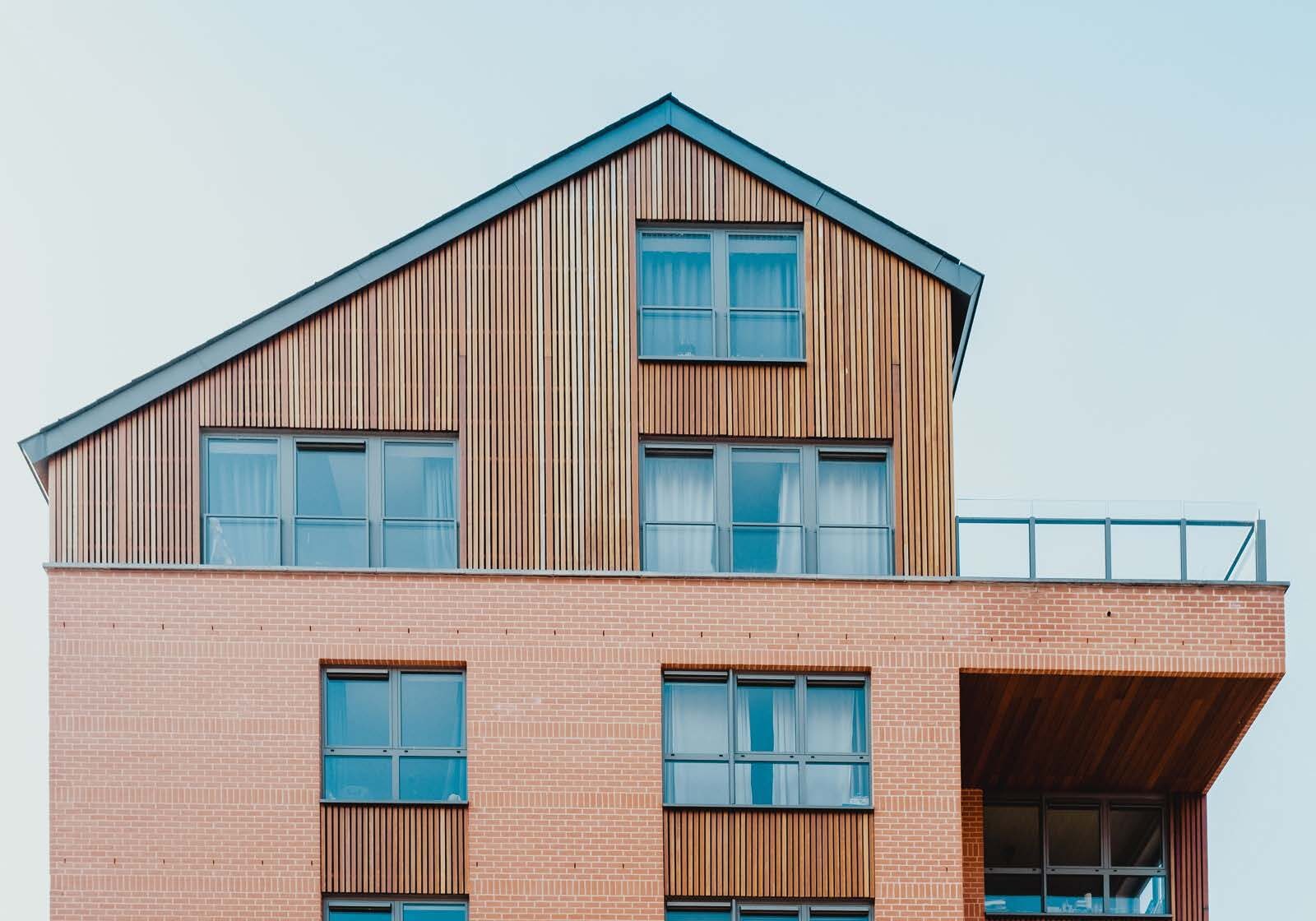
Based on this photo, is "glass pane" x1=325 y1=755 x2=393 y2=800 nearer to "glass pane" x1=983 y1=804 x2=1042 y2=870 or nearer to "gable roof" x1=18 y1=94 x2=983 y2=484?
"gable roof" x1=18 y1=94 x2=983 y2=484

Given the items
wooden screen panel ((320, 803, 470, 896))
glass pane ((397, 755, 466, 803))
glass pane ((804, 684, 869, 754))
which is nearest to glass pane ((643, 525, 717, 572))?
glass pane ((804, 684, 869, 754))

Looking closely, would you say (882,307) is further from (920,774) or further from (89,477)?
(89,477)

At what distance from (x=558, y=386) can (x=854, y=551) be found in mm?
4388

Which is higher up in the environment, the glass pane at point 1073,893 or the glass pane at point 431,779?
the glass pane at point 431,779

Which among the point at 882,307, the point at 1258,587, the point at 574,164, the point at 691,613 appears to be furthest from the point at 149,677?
the point at 1258,587

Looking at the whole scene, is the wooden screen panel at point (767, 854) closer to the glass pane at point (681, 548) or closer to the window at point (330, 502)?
the glass pane at point (681, 548)

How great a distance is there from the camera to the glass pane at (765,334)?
2566 cm

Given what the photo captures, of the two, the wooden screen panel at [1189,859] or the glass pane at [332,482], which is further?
the wooden screen panel at [1189,859]

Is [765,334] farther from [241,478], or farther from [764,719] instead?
[241,478]

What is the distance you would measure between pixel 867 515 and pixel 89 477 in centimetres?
993

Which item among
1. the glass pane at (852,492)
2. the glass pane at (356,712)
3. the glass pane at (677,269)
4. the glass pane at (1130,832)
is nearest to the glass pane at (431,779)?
the glass pane at (356,712)

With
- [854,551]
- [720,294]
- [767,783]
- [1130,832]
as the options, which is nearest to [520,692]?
[767,783]

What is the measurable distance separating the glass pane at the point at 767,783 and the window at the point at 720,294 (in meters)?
5.29

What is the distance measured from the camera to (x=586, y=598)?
2452 cm
